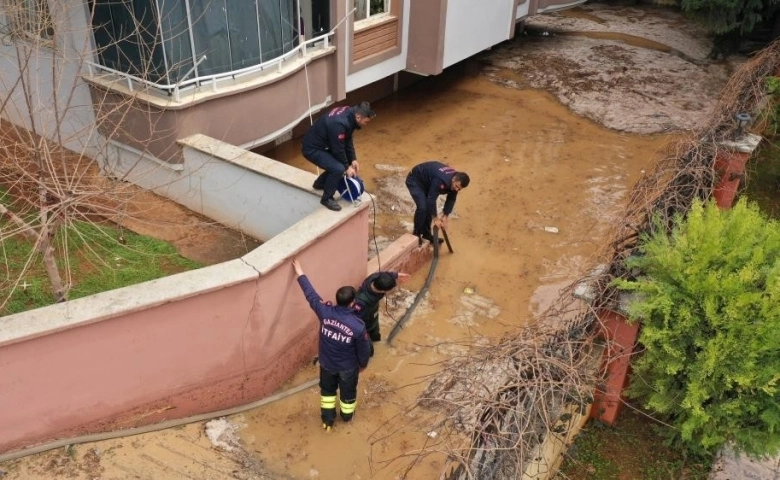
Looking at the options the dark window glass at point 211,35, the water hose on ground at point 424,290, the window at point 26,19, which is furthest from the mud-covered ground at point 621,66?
the window at point 26,19

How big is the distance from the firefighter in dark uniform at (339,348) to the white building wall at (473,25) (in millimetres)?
7868

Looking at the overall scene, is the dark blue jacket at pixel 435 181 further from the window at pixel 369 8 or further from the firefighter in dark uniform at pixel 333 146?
the window at pixel 369 8

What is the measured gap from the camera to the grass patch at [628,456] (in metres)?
4.92

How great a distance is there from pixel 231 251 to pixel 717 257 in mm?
5424

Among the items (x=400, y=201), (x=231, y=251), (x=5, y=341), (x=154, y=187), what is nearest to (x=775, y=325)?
(x=5, y=341)

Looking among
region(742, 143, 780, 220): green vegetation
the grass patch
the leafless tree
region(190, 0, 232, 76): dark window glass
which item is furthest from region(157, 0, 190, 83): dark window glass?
region(742, 143, 780, 220): green vegetation

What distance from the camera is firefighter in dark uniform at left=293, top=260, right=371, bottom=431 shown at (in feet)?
18.1

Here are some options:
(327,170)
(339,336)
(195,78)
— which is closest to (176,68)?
(195,78)

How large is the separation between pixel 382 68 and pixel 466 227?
3.94m

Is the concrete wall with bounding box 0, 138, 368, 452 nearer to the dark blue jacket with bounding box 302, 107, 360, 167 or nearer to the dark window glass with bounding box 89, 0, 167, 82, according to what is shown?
the dark blue jacket with bounding box 302, 107, 360, 167

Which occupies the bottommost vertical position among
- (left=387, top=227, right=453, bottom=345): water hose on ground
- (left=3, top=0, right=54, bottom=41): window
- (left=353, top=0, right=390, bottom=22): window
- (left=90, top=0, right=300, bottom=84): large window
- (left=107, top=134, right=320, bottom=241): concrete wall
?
(left=387, top=227, right=453, bottom=345): water hose on ground

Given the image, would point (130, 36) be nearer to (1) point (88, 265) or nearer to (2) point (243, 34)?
(2) point (243, 34)

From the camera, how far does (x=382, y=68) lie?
11672 mm

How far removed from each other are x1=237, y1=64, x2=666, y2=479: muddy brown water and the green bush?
1.88 metres
